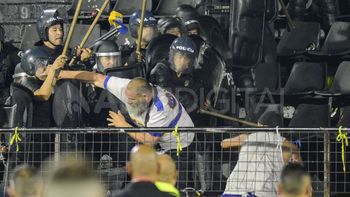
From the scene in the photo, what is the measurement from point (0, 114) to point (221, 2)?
4.55 m

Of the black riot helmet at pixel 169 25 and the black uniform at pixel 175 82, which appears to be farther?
the black riot helmet at pixel 169 25

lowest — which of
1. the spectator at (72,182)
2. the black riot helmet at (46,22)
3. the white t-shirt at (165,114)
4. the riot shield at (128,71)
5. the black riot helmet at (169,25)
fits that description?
the spectator at (72,182)

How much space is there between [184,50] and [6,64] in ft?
9.92

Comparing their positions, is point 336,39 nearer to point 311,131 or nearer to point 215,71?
point 215,71

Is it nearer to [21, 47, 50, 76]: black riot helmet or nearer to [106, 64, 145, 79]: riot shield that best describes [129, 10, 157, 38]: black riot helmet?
[106, 64, 145, 79]: riot shield

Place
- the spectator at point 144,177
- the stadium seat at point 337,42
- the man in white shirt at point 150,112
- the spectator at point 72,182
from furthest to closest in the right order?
the stadium seat at point 337,42 < the man in white shirt at point 150,112 < the spectator at point 144,177 < the spectator at point 72,182

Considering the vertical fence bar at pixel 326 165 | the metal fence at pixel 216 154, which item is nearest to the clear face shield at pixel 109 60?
the metal fence at pixel 216 154

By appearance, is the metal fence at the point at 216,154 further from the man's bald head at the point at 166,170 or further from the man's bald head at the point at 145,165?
the man's bald head at the point at 145,165

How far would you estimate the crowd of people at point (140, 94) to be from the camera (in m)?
14.9

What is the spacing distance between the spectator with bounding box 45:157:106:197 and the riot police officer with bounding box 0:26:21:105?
9520 mm

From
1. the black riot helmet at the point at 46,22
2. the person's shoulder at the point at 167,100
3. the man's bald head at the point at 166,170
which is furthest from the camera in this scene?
the black riot helmet at the point at 46,22

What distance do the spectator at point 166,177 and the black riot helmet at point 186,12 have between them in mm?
7116

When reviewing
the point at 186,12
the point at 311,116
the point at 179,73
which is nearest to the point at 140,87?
the point at 179,73

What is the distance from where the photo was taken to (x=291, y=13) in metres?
19.8
